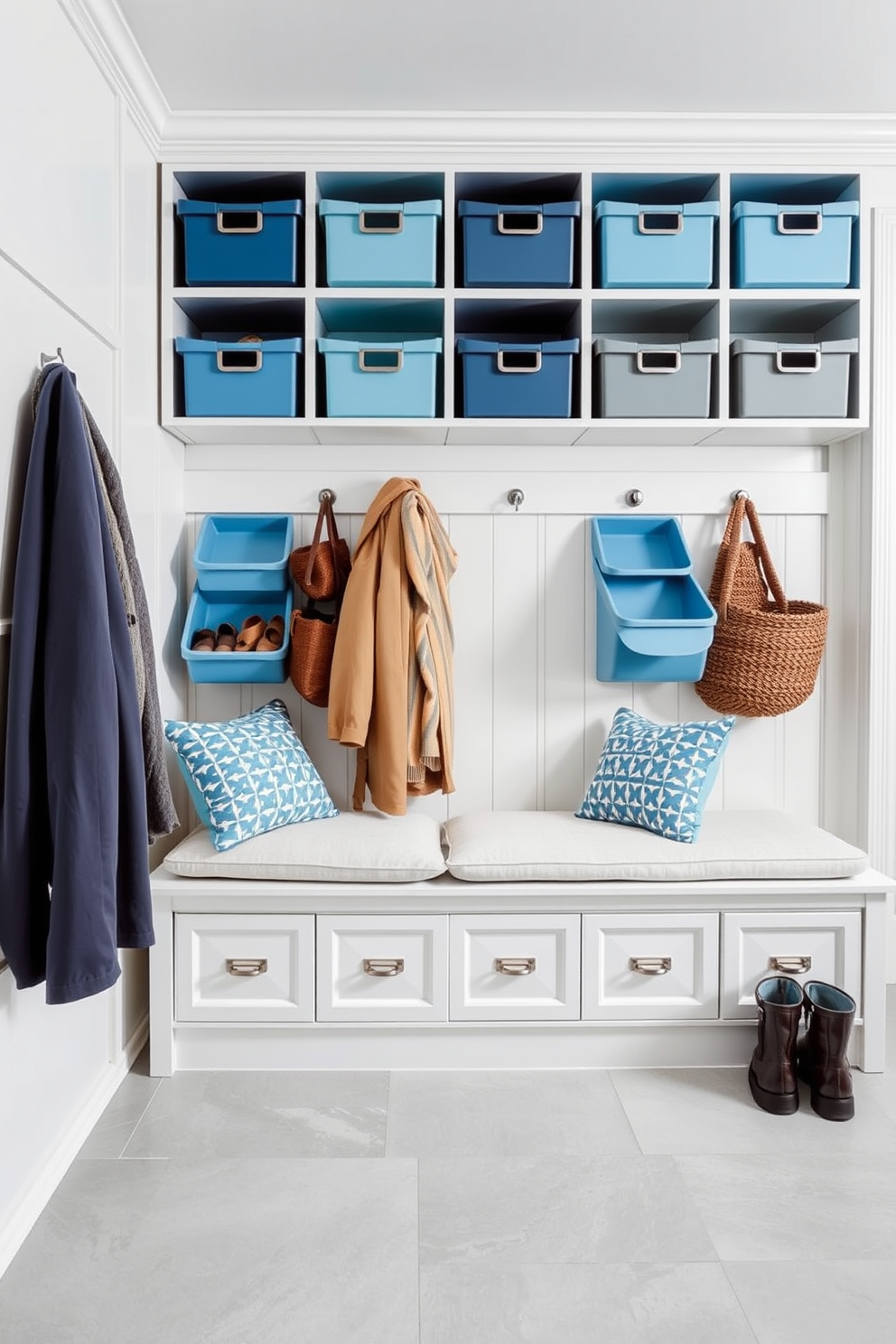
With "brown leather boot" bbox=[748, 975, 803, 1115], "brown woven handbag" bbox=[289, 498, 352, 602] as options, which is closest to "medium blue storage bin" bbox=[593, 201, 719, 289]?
"brown woven handbag" bbox=[289, 498, 352, 602]

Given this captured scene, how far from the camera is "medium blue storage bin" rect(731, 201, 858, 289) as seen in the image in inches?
94.4

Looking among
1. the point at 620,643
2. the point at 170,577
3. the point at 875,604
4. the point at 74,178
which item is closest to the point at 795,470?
the point at 875,604

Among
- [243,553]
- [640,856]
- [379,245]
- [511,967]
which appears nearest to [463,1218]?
[511,967]

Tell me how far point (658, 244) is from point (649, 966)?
6.42 ft

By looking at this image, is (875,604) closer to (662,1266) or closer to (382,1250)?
(662,1266)

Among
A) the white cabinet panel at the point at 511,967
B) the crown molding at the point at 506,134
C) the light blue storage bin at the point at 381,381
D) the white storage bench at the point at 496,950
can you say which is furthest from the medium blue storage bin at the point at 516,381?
the white cabinet panel at the point at 511,967

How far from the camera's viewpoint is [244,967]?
2166 mm

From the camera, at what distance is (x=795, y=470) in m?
2.69

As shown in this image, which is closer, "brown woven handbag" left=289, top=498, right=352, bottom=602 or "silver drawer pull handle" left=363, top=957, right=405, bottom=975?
"silver drawer pull handle" left=363, top=957, right=405, bottom=975

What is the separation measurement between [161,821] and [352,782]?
85 cm

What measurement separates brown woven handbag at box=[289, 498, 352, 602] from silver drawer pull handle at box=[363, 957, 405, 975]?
1.04 m

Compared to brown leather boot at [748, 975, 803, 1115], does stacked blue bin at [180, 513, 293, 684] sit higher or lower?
higher

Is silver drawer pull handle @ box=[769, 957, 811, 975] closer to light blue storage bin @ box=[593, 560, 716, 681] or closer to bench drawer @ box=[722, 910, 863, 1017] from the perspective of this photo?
bench drawer @ box=[722, 910, 863, 1017]

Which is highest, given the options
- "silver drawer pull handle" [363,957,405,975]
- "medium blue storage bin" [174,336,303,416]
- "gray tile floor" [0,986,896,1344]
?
"medium blue storage bin" [174,336,303,416]
